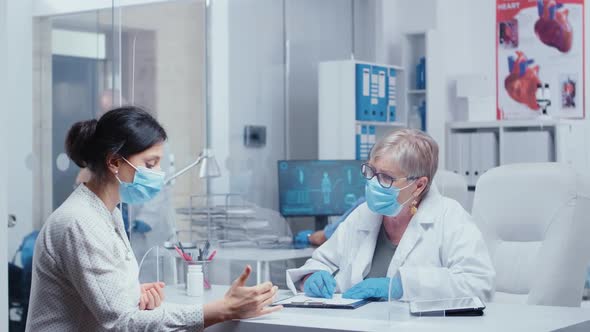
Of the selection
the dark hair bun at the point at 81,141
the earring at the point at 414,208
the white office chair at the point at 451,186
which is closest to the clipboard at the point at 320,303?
the earring at the point at 414,208

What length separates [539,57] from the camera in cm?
703

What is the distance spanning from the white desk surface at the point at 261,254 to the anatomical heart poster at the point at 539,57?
96.0 inches

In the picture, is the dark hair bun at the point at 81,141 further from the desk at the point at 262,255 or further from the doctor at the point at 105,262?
the desk at the point at 262,255

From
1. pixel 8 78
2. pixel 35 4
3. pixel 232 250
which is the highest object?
pixel 35 4

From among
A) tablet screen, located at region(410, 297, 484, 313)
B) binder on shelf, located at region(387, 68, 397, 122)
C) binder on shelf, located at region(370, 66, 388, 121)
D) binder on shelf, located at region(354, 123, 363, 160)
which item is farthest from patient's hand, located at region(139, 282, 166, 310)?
binder on shelf, located at region(387, 68, 397, 122)

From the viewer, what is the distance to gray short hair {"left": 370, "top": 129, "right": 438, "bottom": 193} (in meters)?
3.13

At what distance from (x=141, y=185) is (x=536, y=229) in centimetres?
146

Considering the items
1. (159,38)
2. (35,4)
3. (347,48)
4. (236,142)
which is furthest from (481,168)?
(35,4)

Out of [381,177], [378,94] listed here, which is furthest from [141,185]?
[378,94]

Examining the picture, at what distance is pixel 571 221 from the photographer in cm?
327

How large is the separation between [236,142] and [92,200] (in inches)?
136

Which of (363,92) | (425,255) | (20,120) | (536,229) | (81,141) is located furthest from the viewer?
(363,92)

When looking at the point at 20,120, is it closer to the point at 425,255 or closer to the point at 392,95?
the point at 425,255

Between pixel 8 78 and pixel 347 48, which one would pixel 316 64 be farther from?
pixel 8 78
